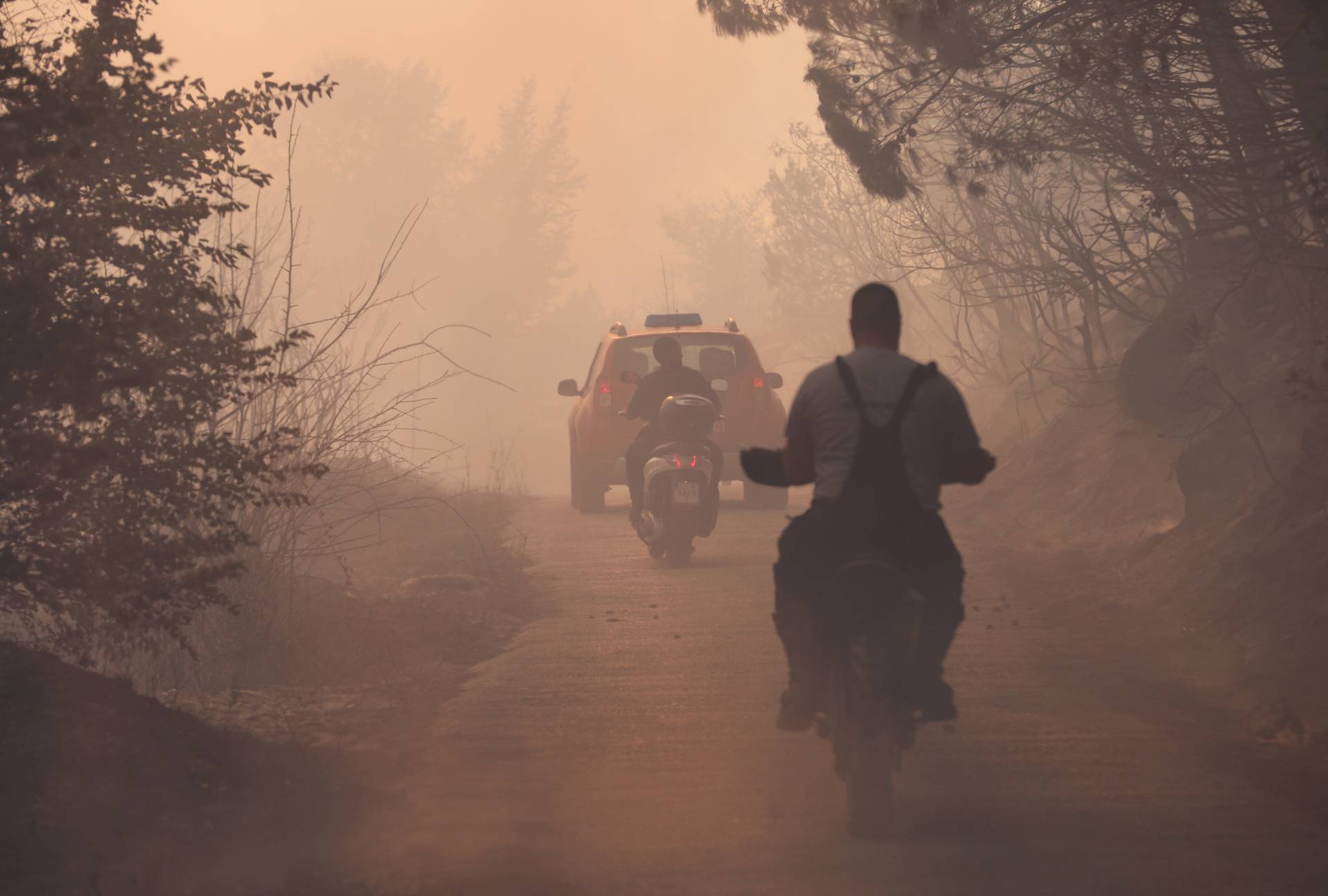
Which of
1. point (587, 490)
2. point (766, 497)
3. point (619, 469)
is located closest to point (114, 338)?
point (619, 469)

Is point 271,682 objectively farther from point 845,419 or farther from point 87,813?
point 845,419

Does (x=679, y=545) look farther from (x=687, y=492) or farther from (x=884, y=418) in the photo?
(x=884, y=418)

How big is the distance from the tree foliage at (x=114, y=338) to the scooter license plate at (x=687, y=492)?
6034mm

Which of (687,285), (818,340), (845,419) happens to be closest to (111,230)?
(845,419)

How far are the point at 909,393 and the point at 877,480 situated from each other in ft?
1.12

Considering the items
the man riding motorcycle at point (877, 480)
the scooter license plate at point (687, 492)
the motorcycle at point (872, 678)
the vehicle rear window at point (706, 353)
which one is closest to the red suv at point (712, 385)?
the vehicle rear window at point (706, 353)

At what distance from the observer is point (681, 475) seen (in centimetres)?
1266

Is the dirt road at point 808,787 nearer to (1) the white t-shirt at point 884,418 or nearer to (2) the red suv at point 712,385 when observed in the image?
(1) the white t-shirt at point 884,418

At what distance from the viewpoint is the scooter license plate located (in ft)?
41.6

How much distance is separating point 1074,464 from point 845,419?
12466mm

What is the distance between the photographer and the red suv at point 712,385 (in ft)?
57.2

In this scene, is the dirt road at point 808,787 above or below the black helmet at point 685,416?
below

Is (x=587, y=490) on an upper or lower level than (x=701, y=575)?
upper

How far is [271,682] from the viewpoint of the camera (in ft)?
29.7
